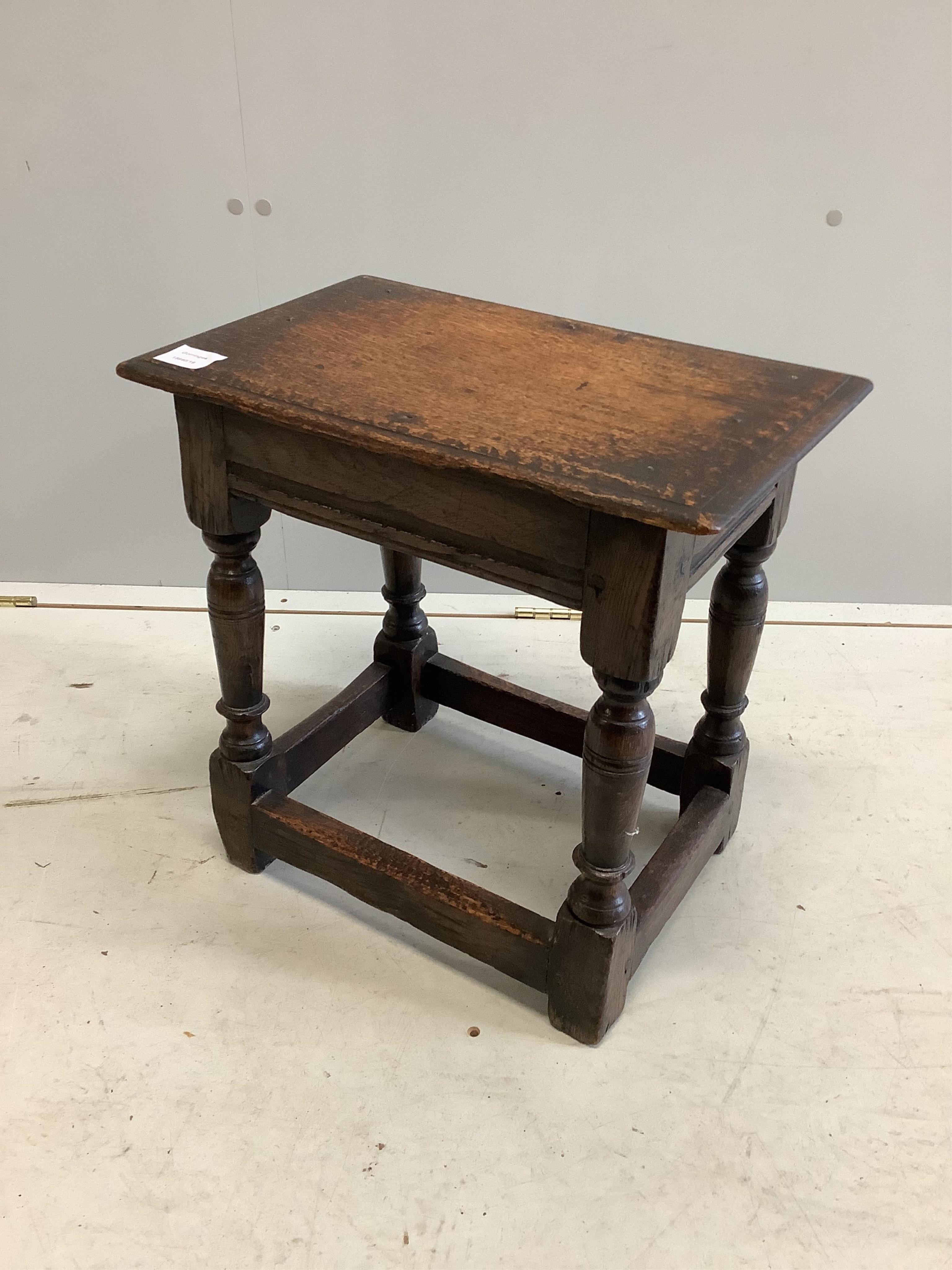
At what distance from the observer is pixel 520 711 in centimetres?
205

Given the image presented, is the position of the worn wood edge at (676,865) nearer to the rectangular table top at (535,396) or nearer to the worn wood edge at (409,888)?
the worn wood edge at (409,888)

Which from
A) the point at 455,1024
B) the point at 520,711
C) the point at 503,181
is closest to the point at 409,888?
the point at 455,1024

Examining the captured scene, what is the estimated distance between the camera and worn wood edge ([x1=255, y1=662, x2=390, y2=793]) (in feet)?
6.04

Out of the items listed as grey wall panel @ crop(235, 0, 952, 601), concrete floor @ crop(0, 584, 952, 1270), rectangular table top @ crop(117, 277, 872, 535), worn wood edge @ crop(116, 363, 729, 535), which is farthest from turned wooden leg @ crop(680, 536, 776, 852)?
grey wall panel @ crop(235, 0, 952, 601)

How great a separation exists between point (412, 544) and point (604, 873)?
19.1 inches

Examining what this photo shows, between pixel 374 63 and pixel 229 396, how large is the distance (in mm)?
1045

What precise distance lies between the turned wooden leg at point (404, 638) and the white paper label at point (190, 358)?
579mm

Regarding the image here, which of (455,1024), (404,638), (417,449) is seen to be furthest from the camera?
(404,638)

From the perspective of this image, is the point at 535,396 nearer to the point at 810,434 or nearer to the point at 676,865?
the point at 810,434

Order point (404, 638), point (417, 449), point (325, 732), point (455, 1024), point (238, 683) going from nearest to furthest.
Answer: point (417, 449), point (455, 1024), point (238, 683), point (325, 732), point (404, 638)

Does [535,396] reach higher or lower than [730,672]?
higher

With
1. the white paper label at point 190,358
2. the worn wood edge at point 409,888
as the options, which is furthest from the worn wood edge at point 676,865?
the white paper label at point 190,358

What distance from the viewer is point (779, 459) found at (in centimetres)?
129

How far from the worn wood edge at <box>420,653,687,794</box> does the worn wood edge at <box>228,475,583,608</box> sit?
572 mm
